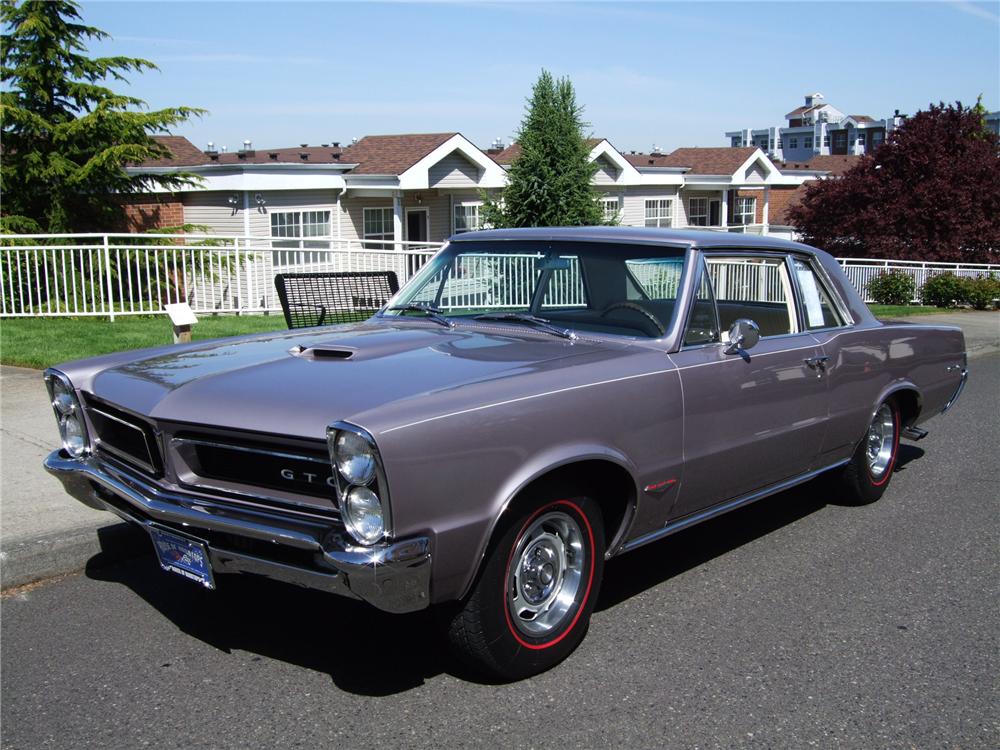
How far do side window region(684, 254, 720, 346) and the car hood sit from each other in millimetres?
446

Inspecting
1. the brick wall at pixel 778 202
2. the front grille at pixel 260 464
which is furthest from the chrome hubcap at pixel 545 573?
the brick wall at pixel 778 202

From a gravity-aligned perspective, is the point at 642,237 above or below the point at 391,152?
below

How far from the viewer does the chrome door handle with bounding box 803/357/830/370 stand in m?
5.29

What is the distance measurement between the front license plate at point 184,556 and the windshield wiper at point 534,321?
1985mm

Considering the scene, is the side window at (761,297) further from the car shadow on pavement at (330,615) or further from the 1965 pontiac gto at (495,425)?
the car shadow on pavement at (330,615)

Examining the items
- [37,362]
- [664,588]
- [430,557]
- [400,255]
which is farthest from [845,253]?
[430,557]

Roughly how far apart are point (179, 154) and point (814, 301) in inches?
955

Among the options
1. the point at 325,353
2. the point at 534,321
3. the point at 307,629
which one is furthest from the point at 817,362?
the point at 307,629

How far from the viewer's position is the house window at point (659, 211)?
1432 inches

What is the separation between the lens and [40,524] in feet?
17.4

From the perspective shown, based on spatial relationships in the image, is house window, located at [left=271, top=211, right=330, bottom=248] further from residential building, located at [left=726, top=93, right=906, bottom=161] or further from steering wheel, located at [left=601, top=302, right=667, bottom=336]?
residential building, located at [left=726, top=93, right=906, bottom=161]

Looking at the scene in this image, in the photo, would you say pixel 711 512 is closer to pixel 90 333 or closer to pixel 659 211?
pixel 90 333

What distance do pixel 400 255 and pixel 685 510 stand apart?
11.7 meters

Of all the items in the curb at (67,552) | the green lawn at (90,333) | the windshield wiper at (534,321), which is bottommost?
the curb at (67,552)
